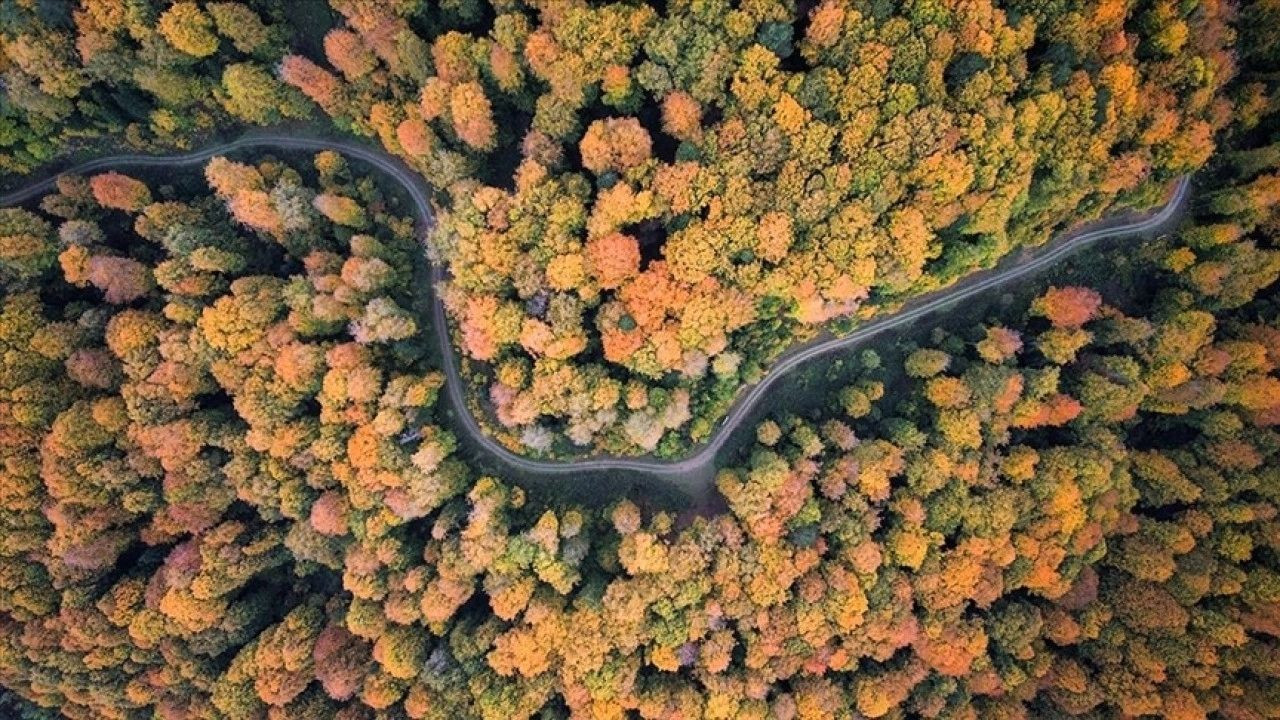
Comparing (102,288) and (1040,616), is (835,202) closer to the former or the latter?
(1040,616)

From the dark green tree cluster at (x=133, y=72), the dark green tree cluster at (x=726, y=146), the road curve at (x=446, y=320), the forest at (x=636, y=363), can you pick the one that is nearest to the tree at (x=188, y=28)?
the dark green tree cluster at (x=133, y=72)

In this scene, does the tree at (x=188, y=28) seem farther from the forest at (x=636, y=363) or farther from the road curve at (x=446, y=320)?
the road curve at (x=446, y=320)

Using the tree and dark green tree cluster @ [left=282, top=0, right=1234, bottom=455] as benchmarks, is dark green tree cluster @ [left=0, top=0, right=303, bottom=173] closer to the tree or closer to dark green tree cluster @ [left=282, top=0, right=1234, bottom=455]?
the tree

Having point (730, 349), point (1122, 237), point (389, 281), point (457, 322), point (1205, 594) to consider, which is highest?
point (389, 281)

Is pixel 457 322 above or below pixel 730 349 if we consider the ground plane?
above

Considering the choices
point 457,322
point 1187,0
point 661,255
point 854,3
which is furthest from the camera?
point 457,322

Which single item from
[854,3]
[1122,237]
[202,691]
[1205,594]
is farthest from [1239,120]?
[202,691]

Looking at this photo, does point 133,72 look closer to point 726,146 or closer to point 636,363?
point 636,363
